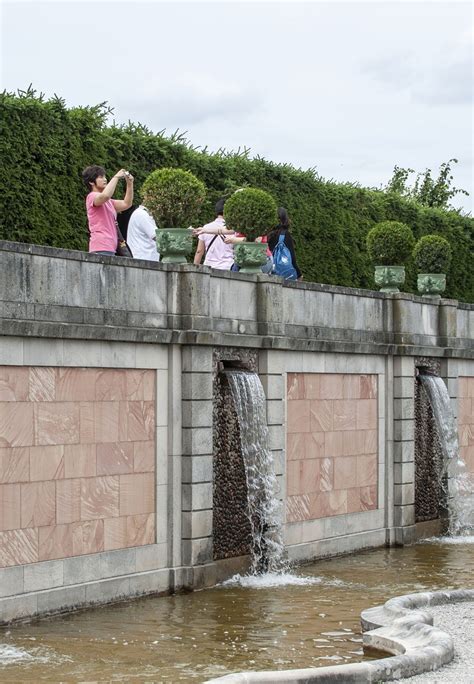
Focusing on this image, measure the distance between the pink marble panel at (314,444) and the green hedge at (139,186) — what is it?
191 inches

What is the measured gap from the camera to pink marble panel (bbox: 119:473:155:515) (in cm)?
1577

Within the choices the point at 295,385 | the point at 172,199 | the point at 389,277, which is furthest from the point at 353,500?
the point at 172,199

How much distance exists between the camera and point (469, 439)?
2506 centimetres

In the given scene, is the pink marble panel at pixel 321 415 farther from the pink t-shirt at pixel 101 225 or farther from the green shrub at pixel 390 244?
the pink t-shirt at pixel 101 225

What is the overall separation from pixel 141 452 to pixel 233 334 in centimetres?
217

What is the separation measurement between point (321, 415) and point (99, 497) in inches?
219

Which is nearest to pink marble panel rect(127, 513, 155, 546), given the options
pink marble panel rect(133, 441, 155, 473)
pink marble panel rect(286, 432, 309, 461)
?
pink marble panel rect(133, 441, 155, 473)

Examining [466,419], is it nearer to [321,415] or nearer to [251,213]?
[321,415]

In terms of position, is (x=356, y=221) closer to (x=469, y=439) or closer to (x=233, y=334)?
(x=469, y=439)

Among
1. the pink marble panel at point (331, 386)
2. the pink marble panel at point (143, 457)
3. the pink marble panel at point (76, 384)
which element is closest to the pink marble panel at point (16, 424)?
the pink marble panel at point (76, 384)

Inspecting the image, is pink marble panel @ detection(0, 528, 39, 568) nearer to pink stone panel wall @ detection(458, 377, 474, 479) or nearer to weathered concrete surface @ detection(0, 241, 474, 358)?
weathered concrete surface @ detection(0, 241, 474, 358)

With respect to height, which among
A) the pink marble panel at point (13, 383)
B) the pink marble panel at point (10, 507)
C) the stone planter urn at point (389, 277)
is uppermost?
the stone planter urn at point (389, 277)

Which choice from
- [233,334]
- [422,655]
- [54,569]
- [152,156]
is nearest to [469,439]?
[152,156]

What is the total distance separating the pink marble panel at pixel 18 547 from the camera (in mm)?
13773
